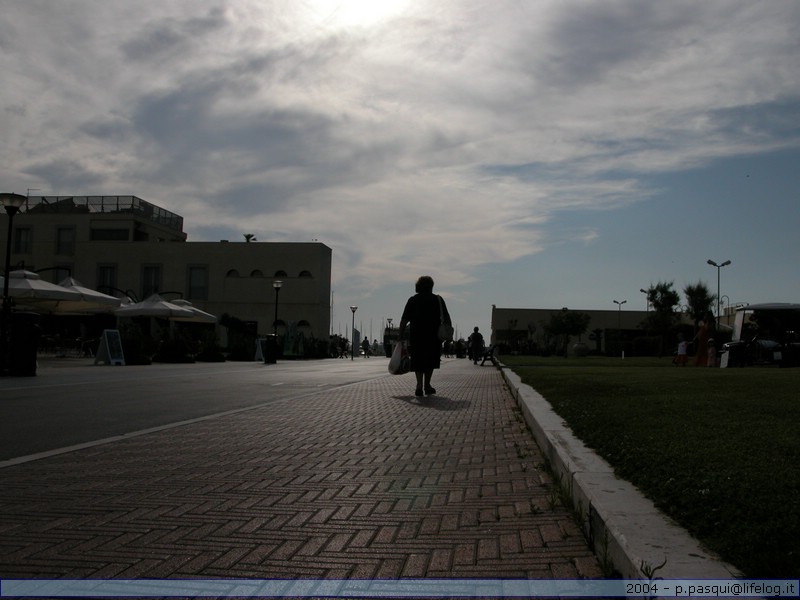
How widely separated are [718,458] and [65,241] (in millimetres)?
78436

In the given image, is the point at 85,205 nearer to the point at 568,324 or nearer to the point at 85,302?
the point at 568,324

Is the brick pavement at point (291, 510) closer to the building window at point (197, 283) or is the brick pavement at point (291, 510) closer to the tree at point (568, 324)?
the building window at point (197, 283)

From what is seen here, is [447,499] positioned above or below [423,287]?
below

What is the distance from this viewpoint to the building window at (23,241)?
73.6 metres

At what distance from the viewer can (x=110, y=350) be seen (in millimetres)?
24578

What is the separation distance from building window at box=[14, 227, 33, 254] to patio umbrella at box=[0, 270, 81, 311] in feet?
160

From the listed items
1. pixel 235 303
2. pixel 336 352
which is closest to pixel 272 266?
pixel 235 303

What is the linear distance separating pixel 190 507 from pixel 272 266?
73577 millimetres

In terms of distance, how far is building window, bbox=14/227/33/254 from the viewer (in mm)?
73625

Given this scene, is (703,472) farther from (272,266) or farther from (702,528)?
(272,266)

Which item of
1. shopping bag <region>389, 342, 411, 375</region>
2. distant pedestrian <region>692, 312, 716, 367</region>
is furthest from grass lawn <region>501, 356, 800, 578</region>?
distant pedestrian <region>692, 312, 716, 367</region>

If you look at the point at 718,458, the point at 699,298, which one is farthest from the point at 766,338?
the point at 699,298

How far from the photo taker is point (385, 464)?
19.5 feet

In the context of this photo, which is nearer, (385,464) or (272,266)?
(385,464)
